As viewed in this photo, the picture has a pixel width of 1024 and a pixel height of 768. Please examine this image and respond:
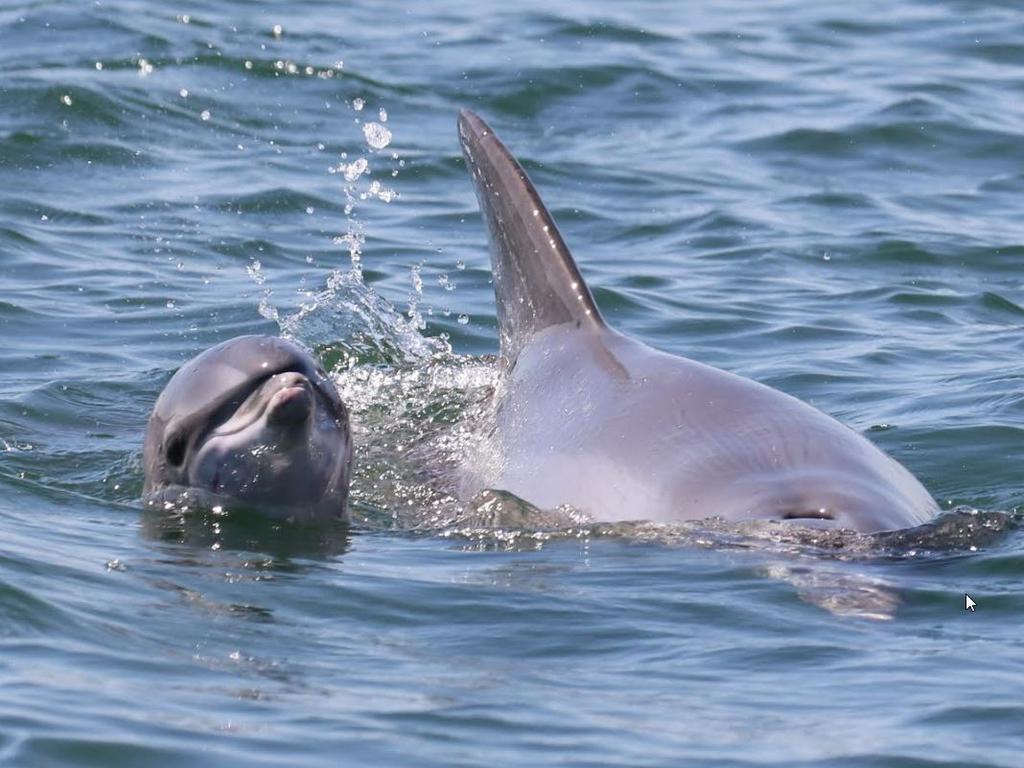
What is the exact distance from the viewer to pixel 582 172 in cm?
1878

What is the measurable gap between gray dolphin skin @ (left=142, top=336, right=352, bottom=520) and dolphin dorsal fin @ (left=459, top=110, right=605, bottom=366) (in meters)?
1.22

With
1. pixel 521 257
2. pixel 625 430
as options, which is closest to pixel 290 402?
pixel 625 430

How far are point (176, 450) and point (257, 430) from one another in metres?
0.58

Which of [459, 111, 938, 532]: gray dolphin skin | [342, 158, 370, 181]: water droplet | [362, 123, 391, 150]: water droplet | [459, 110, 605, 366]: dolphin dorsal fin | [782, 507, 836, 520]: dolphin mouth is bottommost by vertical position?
[782, 507, 836, 520]: dolphin mouth

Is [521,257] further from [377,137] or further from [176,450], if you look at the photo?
[377,137]

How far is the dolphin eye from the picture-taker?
891 centimetres

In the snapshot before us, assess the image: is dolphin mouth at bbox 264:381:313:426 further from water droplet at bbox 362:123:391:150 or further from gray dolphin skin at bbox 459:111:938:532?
water droplet at bbox 362:123:391:150

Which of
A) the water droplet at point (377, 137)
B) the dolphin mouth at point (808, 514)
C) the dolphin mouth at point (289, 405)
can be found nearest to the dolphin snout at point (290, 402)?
the dolphin mouth at point (289, 405)

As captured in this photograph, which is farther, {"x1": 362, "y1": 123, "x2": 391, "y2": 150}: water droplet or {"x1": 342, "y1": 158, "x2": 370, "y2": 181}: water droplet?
{"x1": 362, "y1": 123, "x2": 391, "y2": 150}: water droplet

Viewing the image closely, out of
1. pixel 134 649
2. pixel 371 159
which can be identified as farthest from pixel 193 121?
pixel 134 649

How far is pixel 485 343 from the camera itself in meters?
13.8

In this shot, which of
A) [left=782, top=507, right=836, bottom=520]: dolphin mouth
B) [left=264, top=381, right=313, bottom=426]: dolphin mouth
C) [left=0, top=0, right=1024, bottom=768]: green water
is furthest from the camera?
[left=264, top=381, right=313, bottom=426]: dolphin mouth

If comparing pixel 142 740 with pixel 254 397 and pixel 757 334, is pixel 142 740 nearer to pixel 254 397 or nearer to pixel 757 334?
pixel 254 397

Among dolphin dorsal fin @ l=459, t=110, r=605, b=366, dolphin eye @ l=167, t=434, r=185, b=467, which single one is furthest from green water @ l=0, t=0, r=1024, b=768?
dolphin dorsal fin @ l=459, t=110, r=605, b=366
